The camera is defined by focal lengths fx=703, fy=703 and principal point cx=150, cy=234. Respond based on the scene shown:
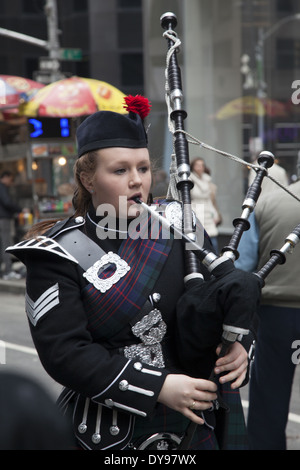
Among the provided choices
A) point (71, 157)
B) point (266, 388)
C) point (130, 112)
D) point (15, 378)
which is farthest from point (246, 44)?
point (15, 378)

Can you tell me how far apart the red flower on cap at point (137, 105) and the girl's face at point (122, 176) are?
136mm

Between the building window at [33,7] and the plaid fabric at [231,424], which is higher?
the building window at [33,7]

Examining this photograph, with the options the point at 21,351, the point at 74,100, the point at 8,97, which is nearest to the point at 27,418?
the point at 21,351

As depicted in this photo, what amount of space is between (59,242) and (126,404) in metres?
0.50

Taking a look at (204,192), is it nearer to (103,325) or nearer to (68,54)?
(68,54)

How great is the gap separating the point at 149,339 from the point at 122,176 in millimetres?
470

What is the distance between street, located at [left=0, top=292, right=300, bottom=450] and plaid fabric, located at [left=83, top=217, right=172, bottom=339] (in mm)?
1741

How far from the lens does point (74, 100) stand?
10375 mm

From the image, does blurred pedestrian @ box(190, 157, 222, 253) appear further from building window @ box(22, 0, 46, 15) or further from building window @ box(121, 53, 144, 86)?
building window @ box(22, 0, 46, 15)

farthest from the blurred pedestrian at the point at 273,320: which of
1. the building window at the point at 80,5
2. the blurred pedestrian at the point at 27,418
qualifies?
the building window at the point at 80,5

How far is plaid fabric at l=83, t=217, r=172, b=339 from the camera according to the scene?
1968 mm

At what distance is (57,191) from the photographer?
11.9m

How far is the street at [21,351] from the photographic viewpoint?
15.9 ft

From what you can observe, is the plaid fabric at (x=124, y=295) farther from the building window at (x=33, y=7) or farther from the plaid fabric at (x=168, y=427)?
the building window at (x=33, y=7)
